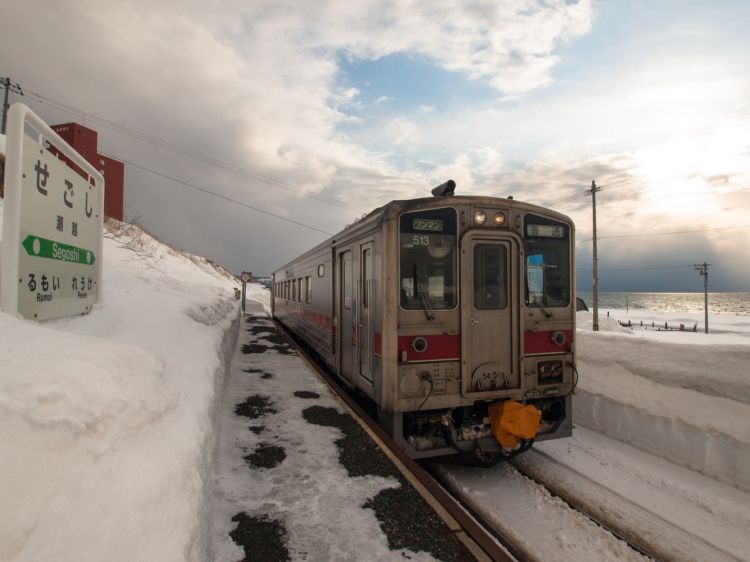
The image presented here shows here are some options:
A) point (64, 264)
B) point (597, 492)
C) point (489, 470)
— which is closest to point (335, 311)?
point (489, 470)

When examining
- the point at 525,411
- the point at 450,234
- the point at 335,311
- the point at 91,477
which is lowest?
the point at 525,411

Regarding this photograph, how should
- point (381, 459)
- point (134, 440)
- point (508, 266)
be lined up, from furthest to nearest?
point (508, 266), point (381, 459), point (134, 440)

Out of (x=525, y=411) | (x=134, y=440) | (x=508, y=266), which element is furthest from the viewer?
(x=508, y=266)

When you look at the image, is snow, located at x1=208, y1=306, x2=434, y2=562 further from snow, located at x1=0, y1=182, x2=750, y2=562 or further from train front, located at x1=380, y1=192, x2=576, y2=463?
train front, located at x1=380, y1=192, x2=576, y2=463

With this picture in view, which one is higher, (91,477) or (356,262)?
(356,262)

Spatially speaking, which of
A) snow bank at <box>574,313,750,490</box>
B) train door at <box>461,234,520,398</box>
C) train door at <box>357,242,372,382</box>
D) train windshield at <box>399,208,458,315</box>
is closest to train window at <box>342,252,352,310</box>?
train door at <box>357,242,372,382</box>

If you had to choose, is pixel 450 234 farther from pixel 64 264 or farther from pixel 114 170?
pixel 114 170

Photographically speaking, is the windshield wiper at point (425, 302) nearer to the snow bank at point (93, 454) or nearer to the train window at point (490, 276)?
the train window at point (490, 276)

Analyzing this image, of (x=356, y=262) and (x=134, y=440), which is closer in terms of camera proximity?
(x=134, y=440)

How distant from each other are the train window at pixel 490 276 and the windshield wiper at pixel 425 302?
64 cm

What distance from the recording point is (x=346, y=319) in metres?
6.92

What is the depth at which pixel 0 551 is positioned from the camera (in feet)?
5.91

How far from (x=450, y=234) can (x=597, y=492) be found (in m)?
3.61

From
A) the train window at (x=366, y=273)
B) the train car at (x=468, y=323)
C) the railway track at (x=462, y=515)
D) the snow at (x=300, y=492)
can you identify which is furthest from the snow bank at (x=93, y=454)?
the train window at (x=366, y=273)
